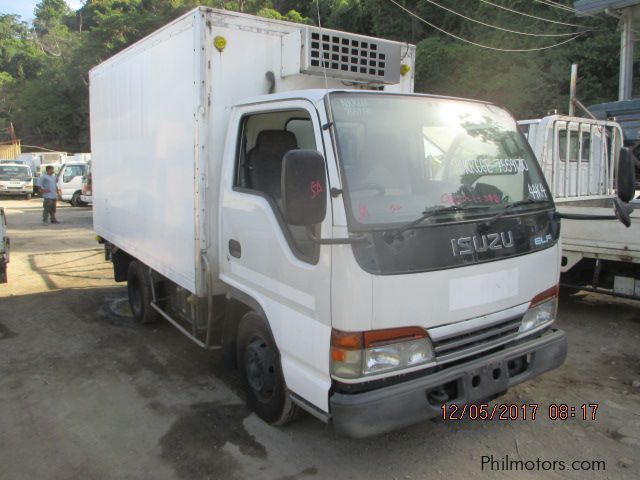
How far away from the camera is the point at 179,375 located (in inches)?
185

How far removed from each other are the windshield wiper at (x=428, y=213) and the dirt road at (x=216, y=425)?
1.46 metres

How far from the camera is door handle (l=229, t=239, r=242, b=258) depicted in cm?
367

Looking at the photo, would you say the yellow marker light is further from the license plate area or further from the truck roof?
the license plate area

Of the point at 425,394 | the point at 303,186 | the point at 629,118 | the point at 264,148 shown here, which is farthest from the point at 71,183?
the point at 425,394

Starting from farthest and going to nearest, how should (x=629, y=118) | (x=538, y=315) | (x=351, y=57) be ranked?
(x=629, y=118) → (x=351, y=57) → (x=538, y=315)

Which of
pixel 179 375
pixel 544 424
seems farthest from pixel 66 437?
pixel 544 424

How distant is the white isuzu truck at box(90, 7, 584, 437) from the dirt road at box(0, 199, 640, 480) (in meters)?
0.40

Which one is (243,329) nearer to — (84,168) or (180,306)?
(180,306)

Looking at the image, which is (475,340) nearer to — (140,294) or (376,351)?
(376,351)

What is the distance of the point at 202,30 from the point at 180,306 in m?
2.45

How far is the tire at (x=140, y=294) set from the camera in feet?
19.0

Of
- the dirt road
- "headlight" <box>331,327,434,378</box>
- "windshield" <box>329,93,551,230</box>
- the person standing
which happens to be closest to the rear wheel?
the person standing

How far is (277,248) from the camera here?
3211 mm

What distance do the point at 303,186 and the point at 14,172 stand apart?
26.1m
